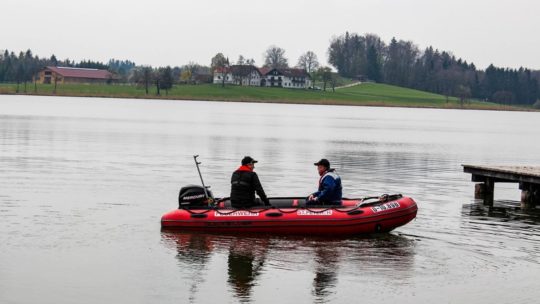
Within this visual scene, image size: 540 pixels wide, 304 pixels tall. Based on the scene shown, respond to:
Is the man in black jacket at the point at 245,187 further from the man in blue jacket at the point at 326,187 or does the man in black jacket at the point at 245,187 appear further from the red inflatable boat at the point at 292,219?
the man in blue jacket at the point at 326,187

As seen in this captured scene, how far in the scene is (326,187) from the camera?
20.2 meters

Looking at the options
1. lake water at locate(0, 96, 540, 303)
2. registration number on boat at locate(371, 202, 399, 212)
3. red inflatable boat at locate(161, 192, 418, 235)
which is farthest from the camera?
registration number on boat at locate(371, 202, 399, 212)

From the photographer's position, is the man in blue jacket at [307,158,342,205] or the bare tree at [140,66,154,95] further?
the bare tree at [140,66,154,95]

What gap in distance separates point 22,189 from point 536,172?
15.5 metres

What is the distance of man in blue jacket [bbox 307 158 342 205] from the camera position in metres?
20.2

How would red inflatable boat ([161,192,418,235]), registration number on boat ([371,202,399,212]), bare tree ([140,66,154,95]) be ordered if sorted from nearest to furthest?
red inflatable boat ([161,192,418,235])
registration number on boat ([371,202,399,212])
bare tree ([140,66,154,95])

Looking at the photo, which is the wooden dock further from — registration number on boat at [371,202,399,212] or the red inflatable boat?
the red inflatable boat

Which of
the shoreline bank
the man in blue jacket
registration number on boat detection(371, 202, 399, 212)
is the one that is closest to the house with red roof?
the shoreline bank

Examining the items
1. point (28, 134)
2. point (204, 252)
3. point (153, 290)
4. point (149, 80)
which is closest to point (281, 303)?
point (153, 290)

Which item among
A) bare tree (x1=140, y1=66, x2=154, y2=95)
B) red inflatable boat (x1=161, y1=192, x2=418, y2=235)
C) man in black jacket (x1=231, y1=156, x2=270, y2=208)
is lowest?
red inflatable boat (x1=161, y1=192, x2=418, y2=235)

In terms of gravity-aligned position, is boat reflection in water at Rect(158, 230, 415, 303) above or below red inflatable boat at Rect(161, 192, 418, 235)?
below

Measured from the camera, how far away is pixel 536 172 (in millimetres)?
26859

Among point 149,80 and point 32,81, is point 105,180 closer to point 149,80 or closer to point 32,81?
point 149,80

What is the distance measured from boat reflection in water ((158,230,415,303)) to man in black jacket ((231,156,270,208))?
0.92 metres
